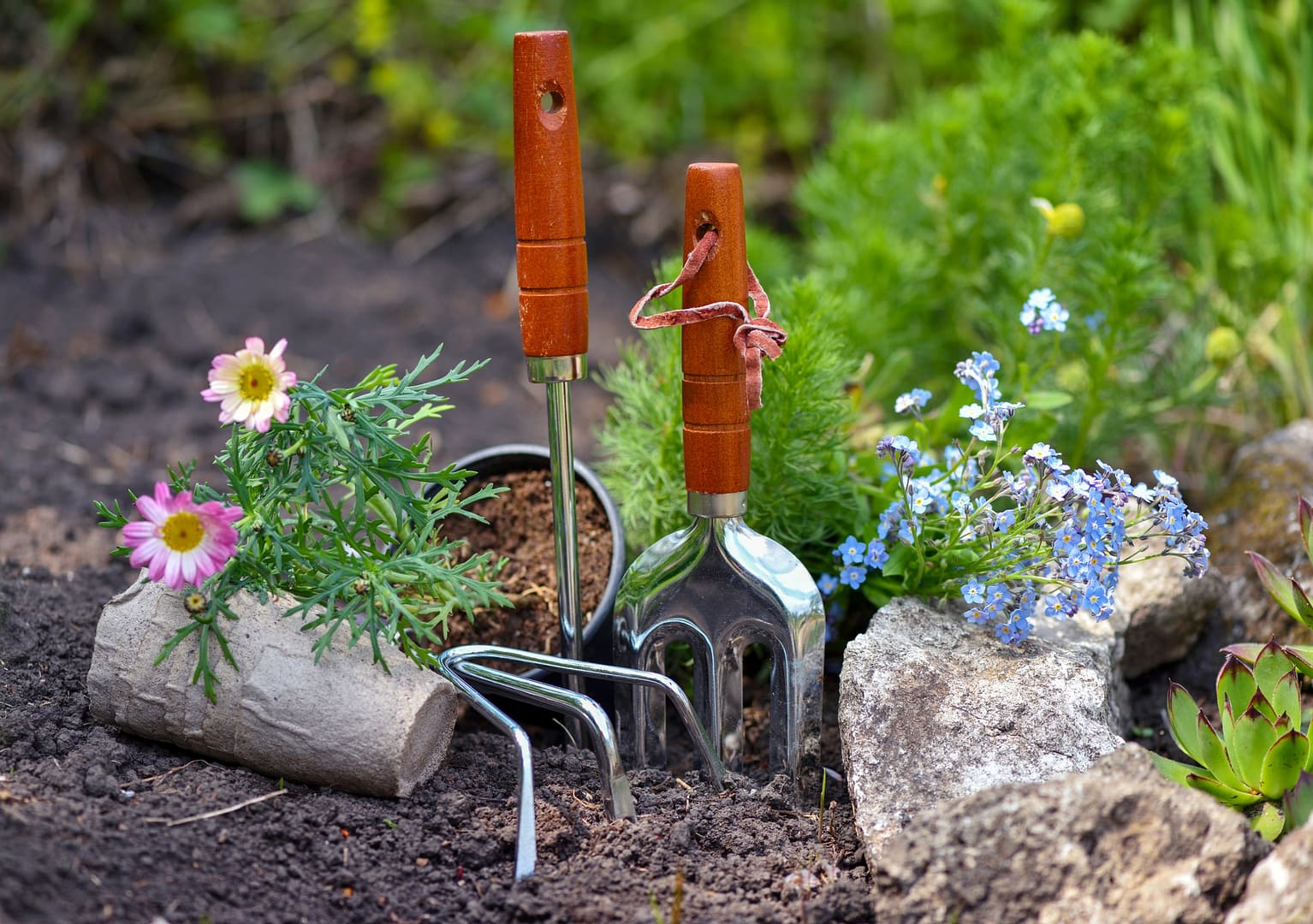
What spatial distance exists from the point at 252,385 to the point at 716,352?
591 mm

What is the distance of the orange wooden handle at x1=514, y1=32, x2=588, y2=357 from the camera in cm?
152

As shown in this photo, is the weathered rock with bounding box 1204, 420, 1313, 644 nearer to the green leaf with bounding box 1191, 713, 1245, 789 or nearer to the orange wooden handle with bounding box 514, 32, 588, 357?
the green leaf with bounding box 1191, 713, 1245, 789

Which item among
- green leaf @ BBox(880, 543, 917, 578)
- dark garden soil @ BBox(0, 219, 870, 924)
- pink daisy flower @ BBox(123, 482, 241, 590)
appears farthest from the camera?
green leaf @ BBox(880, 543, 917, 578)

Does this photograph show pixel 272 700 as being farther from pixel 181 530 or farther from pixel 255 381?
pixel 255 381

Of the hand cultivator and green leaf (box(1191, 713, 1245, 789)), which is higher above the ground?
the hand cultivator

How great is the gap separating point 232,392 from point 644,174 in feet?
9.79

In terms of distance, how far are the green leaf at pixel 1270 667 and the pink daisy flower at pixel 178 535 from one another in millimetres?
1343

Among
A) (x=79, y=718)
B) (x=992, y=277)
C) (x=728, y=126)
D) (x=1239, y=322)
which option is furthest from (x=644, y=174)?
(x=79, y=718)

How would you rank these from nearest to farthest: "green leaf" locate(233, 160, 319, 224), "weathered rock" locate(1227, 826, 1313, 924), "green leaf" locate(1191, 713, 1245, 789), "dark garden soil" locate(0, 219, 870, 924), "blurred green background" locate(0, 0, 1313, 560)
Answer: "weathered rock" locate(1227, 826, 1313, 924) → "dark garden soil" locate(0, 219, 870, 924) → "green leaf" locate(1191, 713, 1245, 789) → "blurred green background" locate(0, 0, 1313, 560) → "green leaf" locate(233, 160, 319, 224)

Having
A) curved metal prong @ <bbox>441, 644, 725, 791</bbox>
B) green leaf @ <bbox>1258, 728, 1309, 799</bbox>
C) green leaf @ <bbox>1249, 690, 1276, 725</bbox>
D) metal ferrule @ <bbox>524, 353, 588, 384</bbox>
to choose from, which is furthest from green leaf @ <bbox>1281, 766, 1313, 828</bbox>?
metal ferrule @ <bbox>524, 353, 588, 384</bbox>

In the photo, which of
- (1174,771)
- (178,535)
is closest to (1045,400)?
(1174,771)

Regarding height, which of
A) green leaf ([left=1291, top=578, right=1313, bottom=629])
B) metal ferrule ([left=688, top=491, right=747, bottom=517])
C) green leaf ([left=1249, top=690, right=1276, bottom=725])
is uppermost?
metal ferrule ([left=688, top=491, right=747, bottom=517])

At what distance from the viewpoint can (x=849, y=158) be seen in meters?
2.86

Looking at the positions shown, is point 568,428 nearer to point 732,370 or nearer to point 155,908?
point 732,370
